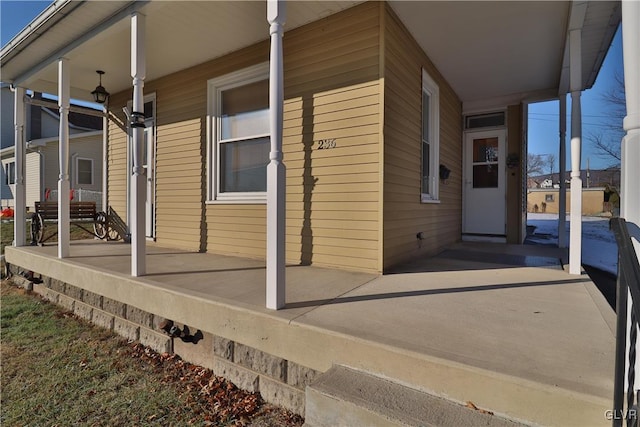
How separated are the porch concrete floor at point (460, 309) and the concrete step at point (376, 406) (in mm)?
71

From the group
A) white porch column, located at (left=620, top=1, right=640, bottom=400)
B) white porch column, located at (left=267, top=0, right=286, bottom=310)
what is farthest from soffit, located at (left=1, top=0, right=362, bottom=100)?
white porch column, located at (left=620, top=1, right=640, bottom=400)

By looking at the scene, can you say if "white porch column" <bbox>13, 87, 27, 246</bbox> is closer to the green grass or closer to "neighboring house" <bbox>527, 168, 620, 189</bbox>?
the green grass

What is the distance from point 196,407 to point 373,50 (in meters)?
3.27

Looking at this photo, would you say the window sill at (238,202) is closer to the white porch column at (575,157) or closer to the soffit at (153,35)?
the soffit at (153,35)

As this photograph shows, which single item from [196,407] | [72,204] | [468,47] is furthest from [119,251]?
[468,47]

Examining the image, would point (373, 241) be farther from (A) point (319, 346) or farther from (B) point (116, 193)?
(B) point (116, 193)

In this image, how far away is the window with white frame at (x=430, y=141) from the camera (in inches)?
183

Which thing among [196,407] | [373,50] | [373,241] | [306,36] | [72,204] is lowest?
[196,407]

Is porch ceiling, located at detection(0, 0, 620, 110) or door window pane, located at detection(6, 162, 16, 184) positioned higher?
porch ceiling, located at detection(0, 0, 620, 110)

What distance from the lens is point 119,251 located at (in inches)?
190

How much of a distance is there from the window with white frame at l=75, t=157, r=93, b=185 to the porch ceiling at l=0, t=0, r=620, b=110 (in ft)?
28.2

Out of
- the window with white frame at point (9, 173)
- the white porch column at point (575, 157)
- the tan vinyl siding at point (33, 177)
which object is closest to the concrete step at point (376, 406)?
the white porch column at point (575, 157)

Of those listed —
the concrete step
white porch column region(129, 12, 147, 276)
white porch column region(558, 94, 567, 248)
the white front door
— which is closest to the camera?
the concrete step

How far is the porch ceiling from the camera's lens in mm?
3391
